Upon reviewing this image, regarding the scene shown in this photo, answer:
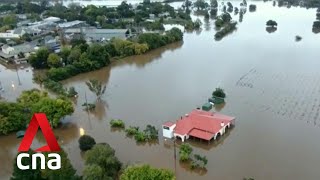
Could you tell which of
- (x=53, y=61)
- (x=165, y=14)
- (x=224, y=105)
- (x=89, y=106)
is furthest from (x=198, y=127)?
(x=165, y=14)

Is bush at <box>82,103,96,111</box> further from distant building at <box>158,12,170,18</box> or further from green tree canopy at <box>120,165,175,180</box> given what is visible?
distant building at <box>158,12,170,18</box>

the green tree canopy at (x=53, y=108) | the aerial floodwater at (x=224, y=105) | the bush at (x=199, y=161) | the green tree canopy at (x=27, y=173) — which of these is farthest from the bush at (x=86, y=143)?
the bush at (x=199, y=161)

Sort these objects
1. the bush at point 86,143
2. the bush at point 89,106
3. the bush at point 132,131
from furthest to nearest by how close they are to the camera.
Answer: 1. the bush at point 89,106
2. the bush at point 132,131
3. the bush at point 86,143

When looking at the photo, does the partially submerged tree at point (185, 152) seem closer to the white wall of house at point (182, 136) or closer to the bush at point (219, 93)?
the white wall of house at point (182, 136)

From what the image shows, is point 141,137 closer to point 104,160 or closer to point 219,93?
point 104,160

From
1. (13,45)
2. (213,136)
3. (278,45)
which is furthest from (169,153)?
(13,45)

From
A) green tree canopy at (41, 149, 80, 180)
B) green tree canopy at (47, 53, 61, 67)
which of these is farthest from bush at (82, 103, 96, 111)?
green tree canopy at (41, 149, 80, 180)
